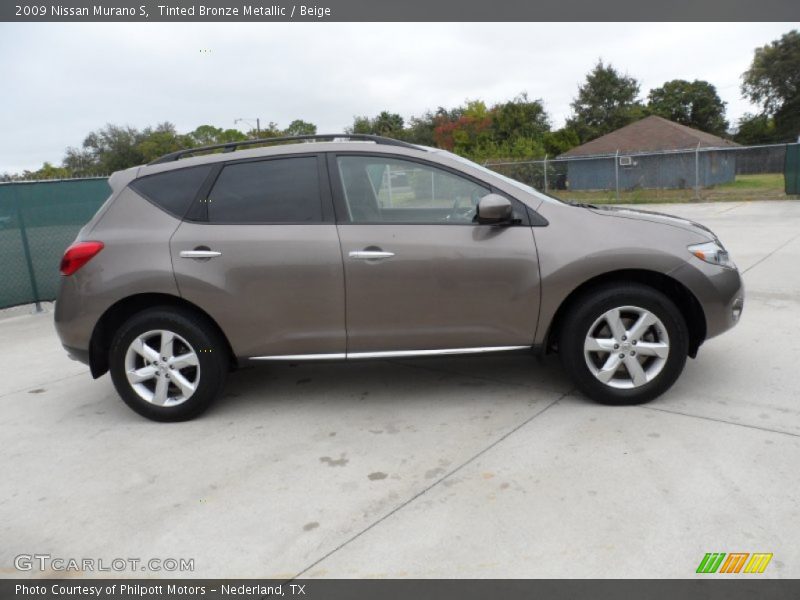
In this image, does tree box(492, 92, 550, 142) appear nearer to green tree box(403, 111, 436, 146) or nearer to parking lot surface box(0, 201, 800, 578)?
green tree box(403, 111, 436, 146)

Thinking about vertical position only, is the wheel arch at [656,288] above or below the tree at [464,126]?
below

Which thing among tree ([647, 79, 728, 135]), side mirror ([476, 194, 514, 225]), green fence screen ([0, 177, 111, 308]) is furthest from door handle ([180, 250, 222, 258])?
tree ([647, 79, 728, 135])

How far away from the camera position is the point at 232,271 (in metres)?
3.87

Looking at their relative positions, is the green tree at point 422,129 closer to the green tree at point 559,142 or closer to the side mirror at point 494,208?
the green tree at point 559,142

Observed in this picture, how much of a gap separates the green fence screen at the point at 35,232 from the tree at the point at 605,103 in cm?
5022

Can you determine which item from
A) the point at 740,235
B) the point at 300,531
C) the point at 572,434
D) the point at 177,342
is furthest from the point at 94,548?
the point at 740,235

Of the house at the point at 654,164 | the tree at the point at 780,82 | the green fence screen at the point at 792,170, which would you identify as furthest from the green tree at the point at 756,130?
the green fence screen at the point at 792,170

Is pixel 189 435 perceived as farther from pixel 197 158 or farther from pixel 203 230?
pixel 197 158

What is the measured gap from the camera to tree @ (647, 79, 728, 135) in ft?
204

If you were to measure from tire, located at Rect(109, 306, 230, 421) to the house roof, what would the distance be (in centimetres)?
3550

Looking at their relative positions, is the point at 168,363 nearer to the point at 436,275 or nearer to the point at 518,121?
the point at 436,275

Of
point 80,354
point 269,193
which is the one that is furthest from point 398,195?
point 80,354

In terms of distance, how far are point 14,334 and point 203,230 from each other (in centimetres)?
455

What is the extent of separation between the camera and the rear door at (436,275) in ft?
12.6
